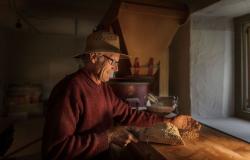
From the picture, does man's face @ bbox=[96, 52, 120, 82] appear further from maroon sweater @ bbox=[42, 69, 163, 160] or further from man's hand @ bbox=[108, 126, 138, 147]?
man's hand @ bbox=[108, 126, 138, 147]

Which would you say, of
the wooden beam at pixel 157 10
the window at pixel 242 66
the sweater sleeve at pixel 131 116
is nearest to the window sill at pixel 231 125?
the window at pixel 242 66

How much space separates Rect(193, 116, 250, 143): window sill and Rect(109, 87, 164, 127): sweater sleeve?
396 millimetres

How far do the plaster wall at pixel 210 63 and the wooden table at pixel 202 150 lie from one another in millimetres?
500

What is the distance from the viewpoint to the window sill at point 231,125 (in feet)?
4.29

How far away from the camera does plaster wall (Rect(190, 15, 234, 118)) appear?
1.66 m

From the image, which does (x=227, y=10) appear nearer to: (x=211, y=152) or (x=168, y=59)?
(x=168, y=59)

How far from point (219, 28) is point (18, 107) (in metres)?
3.81

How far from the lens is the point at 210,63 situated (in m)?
1.67

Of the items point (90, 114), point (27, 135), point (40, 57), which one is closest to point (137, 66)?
point (90, 114)

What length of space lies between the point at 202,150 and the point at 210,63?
823mm

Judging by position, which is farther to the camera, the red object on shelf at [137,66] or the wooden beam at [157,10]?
the red object on shelf at [137,66]

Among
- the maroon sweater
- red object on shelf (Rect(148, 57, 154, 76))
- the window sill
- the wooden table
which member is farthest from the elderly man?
red object on shelf (Rect(148, 57, 154, 76))

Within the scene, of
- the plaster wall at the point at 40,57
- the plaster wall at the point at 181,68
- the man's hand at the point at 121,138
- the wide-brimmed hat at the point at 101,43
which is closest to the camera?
the man's hand at the point at 121,138

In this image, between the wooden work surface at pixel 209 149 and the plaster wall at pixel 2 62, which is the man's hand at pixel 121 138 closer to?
the wooden work surface at pixel 209 149
